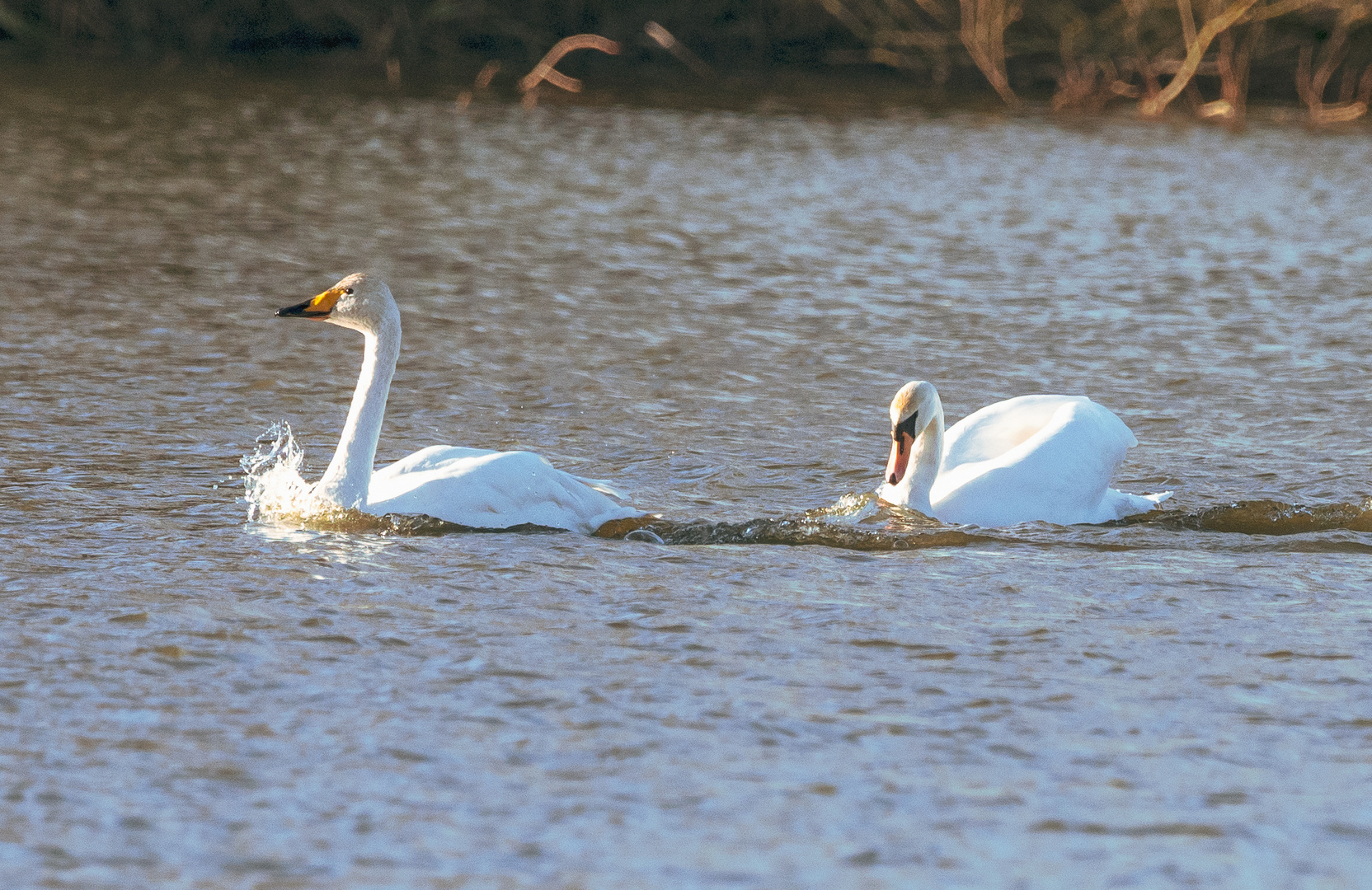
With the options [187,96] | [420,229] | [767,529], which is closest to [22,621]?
[767,529]

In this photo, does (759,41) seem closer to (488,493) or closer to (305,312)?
(305,312)

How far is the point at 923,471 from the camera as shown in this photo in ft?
24.6

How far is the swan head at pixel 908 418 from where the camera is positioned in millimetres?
7418

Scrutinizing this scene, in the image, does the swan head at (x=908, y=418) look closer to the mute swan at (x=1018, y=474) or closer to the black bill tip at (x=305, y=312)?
the mute swan at (x=1018, y=474)

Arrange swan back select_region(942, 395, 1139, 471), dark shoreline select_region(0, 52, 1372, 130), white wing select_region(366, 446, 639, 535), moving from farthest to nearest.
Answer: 1. dark shoreline select_region(0, 52, 1372, 130)
2. swan back select_region(942, 395, 1139, 471)
3. white wing select_region(366, 446, 639, 535)

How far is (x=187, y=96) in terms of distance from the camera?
2388 centimetres

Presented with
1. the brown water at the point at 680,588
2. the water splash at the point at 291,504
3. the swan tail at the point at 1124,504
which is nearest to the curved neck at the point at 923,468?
the brown water at the point at 680,588

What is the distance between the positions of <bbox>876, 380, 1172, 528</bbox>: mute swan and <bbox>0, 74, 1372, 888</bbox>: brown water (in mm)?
144

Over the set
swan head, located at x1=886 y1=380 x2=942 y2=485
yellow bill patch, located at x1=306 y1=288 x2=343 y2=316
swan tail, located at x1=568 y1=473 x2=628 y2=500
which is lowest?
swan tail, located at x1=568 y1=473 x2=628 y2=500

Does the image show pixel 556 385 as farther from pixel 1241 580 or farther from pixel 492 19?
pixel 492 19

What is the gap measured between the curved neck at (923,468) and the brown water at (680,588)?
0.47 feet

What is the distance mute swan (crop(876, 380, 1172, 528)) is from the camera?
7.39m

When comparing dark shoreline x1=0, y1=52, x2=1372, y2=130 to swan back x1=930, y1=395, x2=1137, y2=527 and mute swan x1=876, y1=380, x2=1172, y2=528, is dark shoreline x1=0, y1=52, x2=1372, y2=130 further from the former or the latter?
mute swan x1=876, y1=380, x2=1172, y2=528

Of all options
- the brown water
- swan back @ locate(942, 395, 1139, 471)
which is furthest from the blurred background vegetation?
swan back @ locate(942, 395, 1139, 471)
